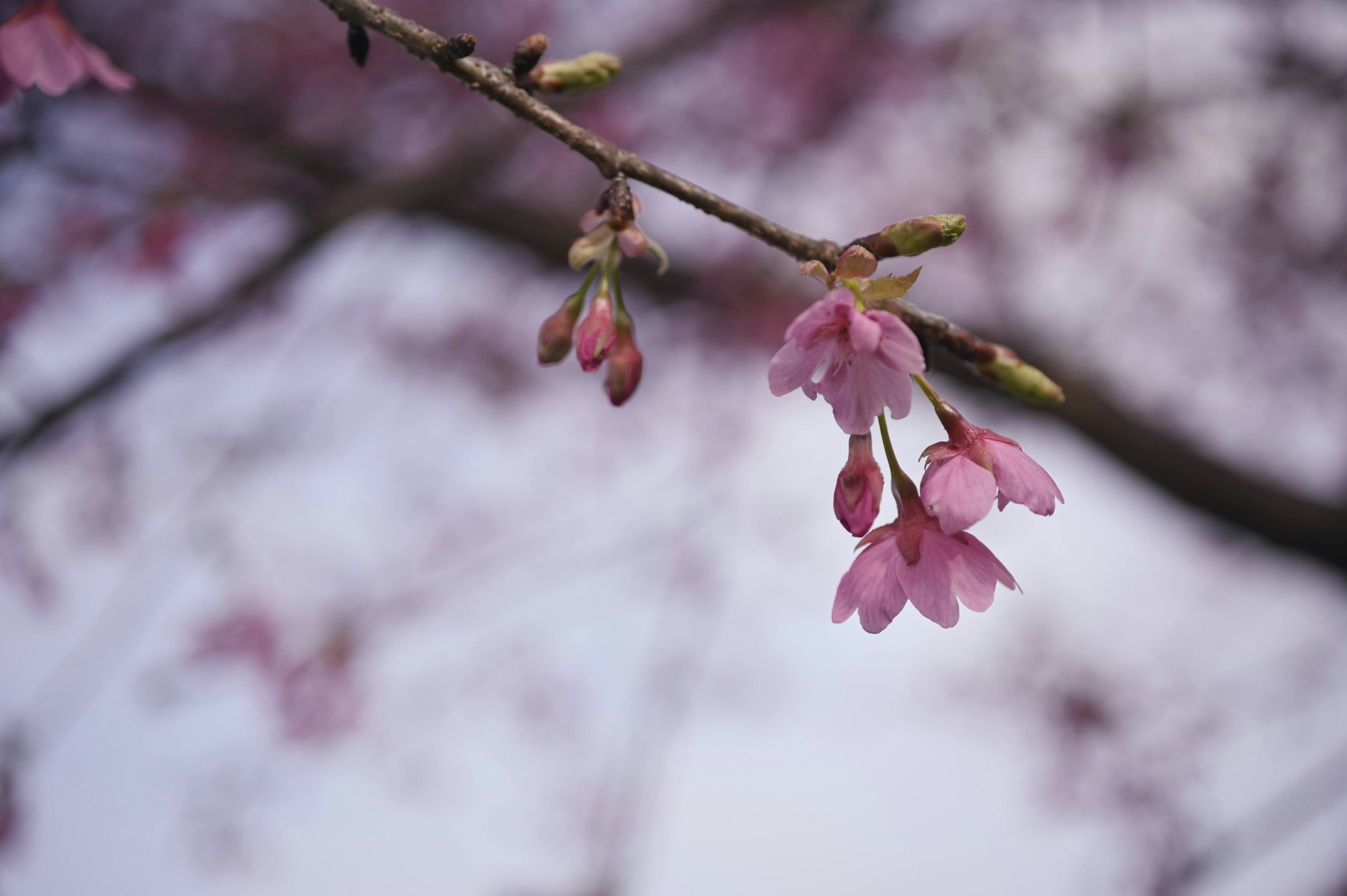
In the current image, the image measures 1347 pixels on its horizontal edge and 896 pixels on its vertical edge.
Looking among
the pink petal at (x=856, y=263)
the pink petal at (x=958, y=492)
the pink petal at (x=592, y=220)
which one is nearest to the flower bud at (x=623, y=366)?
the pink petal at (x=592, y=220)

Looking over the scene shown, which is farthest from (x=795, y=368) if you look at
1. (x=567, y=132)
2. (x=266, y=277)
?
(x=266, y=277)

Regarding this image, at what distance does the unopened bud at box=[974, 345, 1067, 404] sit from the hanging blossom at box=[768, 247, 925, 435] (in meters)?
0.15

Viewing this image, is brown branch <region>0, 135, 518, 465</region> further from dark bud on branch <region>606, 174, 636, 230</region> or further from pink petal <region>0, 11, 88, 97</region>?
dark bud on branch <region>606, 174, 636, 230</region>

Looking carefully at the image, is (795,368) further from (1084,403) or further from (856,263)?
(1084,403)

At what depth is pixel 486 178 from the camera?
4406mm

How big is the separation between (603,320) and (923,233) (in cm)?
41

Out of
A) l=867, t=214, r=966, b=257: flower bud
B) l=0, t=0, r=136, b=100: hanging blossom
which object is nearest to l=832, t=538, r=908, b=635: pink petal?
l=867, t=214, r=966, b=257: flower bud

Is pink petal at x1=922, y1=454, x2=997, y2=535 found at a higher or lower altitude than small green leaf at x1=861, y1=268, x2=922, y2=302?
lower

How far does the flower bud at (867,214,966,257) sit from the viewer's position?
754 millimetres

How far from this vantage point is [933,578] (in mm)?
877

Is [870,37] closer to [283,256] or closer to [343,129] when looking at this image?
[343,129]

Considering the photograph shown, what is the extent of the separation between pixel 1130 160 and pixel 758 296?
10.4 feet

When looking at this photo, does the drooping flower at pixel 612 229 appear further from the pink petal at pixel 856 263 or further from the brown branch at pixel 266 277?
the brown branch at pixel 266 277

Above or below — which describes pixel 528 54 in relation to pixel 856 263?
above
